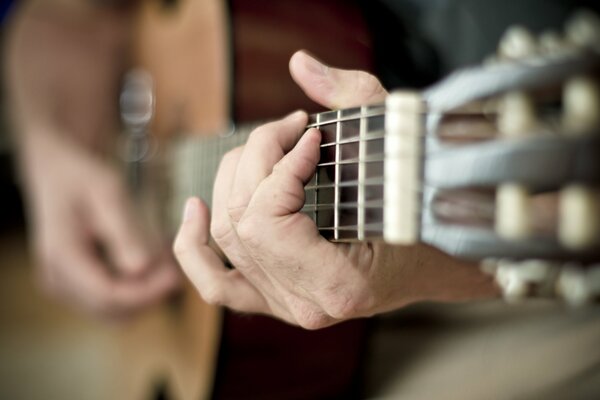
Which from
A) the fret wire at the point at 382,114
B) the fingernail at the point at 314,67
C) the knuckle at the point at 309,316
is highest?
the fingernail at the point at 314,67

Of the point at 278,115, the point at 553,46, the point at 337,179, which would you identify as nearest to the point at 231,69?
the point at 278,115

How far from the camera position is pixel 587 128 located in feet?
0.84

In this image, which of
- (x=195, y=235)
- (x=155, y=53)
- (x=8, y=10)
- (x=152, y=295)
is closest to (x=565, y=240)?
(x=195, y=235)

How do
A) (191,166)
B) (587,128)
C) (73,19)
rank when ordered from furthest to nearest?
(73,19)
(191,166)
(587,128)

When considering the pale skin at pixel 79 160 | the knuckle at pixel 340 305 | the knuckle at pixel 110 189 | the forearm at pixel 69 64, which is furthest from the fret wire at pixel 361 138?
the forearm at pixel 69 64

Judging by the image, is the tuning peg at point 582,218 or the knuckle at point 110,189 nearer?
the tuning peg at point 582,218

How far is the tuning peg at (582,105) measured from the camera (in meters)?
0.25

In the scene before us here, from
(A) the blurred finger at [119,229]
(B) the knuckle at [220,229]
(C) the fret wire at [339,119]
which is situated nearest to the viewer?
(C) the fret wire at [339,119]

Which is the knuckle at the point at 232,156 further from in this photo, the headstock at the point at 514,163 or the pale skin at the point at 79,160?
the pale skin at the point at 79,160

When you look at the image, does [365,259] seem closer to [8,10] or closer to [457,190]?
[457,190]

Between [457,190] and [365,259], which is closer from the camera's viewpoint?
[457,190]

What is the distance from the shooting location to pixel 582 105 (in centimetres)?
26

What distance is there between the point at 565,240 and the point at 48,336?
4.46 ft

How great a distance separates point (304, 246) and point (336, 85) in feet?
0.37
